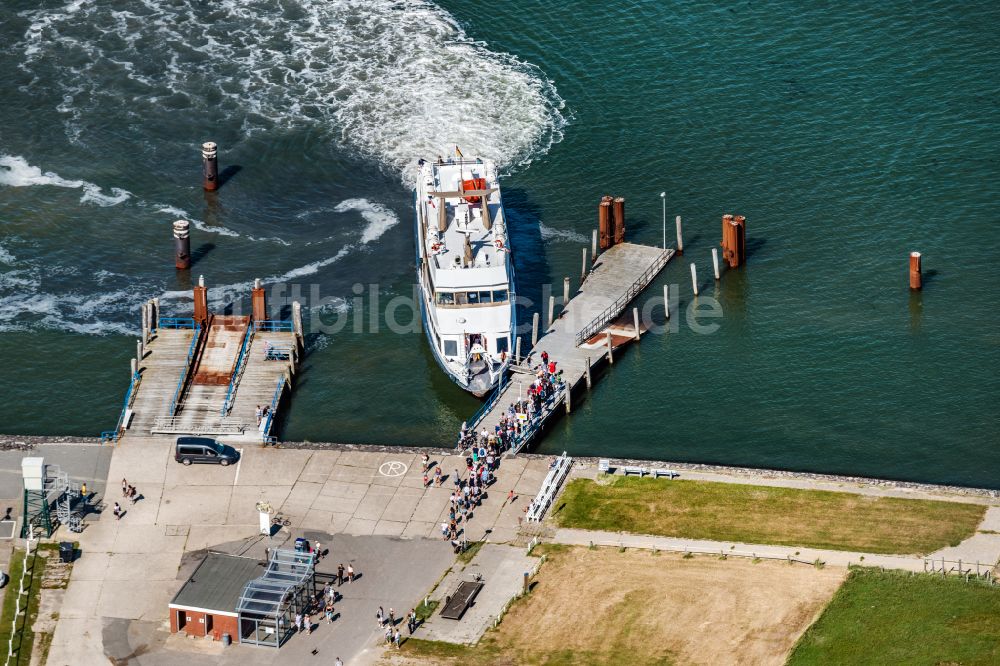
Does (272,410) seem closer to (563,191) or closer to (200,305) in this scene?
(200,305)

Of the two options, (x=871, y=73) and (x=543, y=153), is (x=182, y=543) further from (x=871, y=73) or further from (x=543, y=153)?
(x=871, y=73)

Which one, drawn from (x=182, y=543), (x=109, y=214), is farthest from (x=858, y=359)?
(x=109, y=214)

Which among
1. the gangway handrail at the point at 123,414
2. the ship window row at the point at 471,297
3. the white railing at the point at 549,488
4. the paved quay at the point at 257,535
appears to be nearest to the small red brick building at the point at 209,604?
the paved quay at the point at 257,535

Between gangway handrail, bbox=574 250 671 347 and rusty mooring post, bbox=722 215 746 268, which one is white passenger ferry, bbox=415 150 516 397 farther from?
rusty mooring post, bbox=722 215 746 268

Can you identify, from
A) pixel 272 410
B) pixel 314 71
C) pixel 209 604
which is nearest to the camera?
pixel 209 604

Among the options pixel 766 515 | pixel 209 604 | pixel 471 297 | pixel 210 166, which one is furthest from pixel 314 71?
pixel 209 604

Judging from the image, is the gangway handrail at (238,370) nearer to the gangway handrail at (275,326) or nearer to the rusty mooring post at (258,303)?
the gangway handrail at (275,326)
